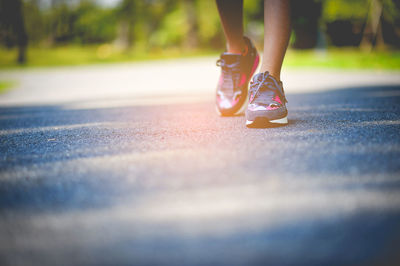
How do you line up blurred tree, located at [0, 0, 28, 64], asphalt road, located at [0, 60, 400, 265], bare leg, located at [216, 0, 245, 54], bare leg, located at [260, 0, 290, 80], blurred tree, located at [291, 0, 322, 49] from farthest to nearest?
blurred tree, located at [291, 0, 322, 49] → blurred tree, located at [0, 0, 28, 64] → bare leg, located at [216, 0, 245, 54] → bare leg, located at [260, 0, 290, 80] → asphalt road, located at [0, 60, 400, 265]

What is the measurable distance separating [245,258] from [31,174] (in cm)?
79

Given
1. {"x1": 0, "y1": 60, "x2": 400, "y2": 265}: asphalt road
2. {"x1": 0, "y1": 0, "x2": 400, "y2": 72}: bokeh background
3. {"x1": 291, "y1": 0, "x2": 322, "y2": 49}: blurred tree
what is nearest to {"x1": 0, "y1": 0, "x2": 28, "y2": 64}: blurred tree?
{"x1": 0, "y1": 0, "x2": 400, "y2": 72}: bokeh background

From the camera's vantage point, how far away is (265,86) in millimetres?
1729

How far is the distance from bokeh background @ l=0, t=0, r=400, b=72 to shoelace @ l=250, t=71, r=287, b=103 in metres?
5.90

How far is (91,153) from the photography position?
135 centimetres

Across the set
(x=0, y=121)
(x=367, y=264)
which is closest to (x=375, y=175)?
(x=367, y=264)

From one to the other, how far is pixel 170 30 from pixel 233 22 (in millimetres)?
35831

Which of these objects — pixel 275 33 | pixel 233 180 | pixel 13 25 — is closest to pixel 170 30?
pixel 13 25

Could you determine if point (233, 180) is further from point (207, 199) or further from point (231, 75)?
point (231, 75)

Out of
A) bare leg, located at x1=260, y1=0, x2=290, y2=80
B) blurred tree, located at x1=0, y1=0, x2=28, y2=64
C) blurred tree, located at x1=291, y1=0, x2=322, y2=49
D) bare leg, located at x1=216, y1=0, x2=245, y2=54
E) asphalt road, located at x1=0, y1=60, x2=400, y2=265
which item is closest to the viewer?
asphalt road, located at x1=0, y1=60, x2=400, y2=265

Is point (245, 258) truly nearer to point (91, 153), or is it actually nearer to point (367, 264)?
point (367, 264)

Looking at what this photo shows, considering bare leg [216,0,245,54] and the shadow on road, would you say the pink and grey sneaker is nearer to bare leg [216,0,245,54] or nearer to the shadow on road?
bare leg [216,0,245,54]

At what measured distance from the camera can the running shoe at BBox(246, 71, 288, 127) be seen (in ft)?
5.43

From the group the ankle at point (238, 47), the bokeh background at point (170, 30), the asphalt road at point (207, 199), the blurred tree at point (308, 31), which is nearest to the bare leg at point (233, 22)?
the ankle at point (238, 47)
